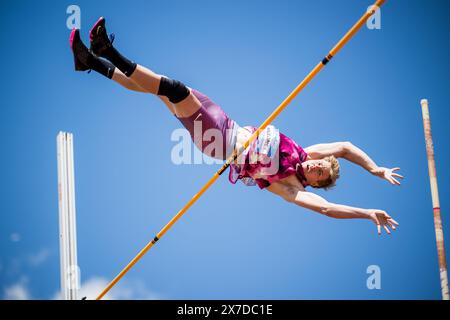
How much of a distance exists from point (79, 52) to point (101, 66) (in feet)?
1.06

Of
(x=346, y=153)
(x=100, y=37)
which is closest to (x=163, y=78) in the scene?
(x=100, y=37)

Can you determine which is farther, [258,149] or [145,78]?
[258,149]

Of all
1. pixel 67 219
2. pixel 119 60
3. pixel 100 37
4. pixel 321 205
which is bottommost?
pixel 321 205

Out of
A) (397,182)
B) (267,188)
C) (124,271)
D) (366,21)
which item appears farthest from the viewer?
(124,271)

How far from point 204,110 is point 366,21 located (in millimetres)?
1917

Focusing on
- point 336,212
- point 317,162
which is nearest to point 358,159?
point 317,162

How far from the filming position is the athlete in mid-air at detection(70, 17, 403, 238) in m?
5.71

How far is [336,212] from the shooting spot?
5.73m

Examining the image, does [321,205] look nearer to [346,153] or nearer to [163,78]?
[346,153]

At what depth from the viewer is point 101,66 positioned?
605 cm

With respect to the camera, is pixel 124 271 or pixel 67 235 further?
pixel 124 271

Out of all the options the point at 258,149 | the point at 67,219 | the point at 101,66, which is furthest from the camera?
the point at 67,219

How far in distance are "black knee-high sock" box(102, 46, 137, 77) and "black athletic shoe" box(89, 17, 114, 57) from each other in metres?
0.04
